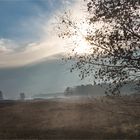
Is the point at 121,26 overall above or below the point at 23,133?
above

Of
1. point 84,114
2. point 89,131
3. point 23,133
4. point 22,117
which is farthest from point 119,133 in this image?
point 22,117

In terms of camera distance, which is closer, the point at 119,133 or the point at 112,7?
the point at 112,7

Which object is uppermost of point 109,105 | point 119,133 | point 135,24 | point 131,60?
point 135,24

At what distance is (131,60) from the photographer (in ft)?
66.6

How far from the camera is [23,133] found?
54594 mm

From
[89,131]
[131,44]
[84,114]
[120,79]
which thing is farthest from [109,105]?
[84,114]

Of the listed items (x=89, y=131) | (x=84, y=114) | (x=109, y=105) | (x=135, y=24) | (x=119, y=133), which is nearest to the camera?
(x=135, y=24)

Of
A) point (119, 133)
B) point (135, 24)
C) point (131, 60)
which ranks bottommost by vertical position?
point (119, 133)

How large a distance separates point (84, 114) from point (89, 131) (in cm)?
2141

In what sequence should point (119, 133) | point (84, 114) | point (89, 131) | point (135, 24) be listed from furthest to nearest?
point (84, 114) < point (89, 131) < point (119, 133) < point (135, 24)

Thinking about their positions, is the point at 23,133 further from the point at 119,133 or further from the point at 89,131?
the point at 119,133

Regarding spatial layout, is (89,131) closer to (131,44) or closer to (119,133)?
(119,133)

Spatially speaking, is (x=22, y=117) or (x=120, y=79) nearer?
(x=120, y=79)

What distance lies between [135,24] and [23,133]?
→ 36.5m
